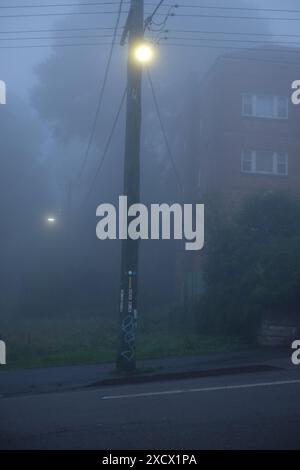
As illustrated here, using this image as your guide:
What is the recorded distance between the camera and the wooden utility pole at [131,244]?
14328 mm

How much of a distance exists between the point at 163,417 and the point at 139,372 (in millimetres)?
5594

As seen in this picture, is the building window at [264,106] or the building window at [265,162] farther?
the building window at [264,106]

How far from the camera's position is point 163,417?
28.2 feet

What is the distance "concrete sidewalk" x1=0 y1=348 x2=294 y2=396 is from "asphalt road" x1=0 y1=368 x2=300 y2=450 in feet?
3.99

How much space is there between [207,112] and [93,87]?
17.9 metres

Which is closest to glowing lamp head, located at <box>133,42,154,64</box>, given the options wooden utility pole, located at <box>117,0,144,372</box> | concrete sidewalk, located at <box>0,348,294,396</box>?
wooden utility pole, located at <box>117,0,144,372</box>

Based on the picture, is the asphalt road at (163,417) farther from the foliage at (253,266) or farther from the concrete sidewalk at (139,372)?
the foliage at (253,266)

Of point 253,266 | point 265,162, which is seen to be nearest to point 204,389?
point 253,266

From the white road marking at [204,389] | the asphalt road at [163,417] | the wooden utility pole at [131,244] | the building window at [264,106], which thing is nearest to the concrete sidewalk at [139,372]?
the wooden utility pole at [131,244]

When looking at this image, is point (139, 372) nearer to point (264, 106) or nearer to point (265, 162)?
point (265, 162)

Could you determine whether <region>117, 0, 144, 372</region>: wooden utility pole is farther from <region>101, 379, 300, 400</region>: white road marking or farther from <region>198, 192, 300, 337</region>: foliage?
<region>198, 192, 300, 337</region>: foliage

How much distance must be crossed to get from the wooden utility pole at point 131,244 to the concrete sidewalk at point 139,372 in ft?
1.77

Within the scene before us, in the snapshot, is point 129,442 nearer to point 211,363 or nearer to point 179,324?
point 211,363
